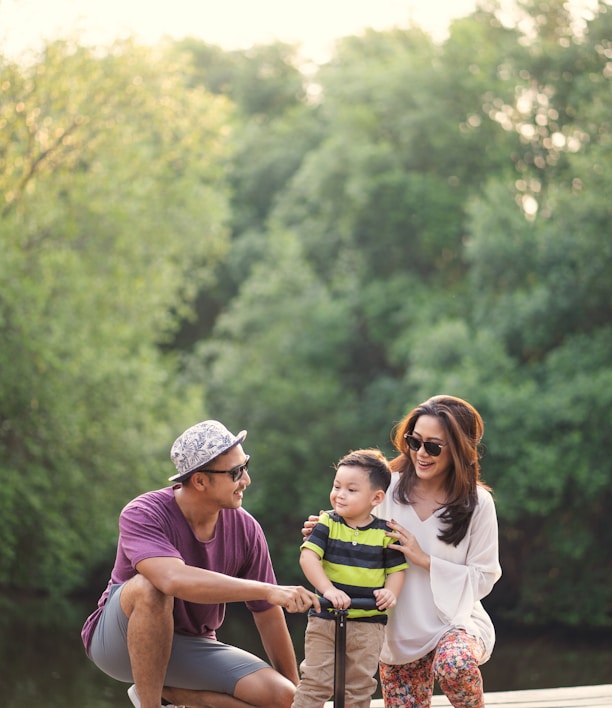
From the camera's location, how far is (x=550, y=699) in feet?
14.0

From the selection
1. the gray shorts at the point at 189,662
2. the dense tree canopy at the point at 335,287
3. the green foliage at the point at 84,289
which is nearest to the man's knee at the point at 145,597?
the gray shorts at the point at 189,662

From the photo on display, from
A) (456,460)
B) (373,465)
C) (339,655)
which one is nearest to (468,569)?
(456,460)

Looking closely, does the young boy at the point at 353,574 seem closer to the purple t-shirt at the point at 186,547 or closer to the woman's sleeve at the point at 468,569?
the woman's sleeve at the point at 468,569

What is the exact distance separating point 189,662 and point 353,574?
0.63m

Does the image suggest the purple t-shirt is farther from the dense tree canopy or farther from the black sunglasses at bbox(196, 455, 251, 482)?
the dense tree canopy

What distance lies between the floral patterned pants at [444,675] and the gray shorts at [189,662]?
0.41 metres

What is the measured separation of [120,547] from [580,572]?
1120 centimetres

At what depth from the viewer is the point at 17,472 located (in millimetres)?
11586

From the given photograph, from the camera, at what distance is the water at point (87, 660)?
1000 centimetres

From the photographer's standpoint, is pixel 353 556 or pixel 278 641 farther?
pixel 278 641

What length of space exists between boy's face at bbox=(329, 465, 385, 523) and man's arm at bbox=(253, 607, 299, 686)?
0.52 metres

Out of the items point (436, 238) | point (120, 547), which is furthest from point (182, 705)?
point (436, 238)

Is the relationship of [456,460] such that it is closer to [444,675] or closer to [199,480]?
[444,675]

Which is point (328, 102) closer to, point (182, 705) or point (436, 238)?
point (436, 238)
